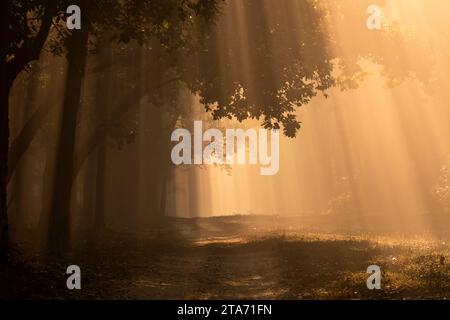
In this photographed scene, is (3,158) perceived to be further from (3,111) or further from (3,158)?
(3,111)

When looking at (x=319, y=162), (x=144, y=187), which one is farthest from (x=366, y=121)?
(x=144, y=187)

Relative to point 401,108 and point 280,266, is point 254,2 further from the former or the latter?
point 401,108

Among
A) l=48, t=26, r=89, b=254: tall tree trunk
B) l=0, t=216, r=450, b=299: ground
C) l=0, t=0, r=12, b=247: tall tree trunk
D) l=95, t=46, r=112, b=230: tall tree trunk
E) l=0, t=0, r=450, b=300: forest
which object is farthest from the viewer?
l=95, t=46, r=112, b=230: tall tree trunk

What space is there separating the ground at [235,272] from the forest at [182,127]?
0.22 ft

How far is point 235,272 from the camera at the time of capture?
18812mm

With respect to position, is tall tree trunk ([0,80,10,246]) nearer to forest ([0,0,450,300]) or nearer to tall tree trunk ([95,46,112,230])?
forest ([0,0,450,300])

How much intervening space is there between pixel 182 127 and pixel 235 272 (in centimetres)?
3882

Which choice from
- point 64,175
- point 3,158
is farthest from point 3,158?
point 64,175

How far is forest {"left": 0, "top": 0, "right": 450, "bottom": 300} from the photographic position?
16.0m

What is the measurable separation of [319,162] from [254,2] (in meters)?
60.2

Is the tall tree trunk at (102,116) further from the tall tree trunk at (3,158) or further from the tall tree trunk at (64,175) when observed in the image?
the tall tree trunk at (3,158)

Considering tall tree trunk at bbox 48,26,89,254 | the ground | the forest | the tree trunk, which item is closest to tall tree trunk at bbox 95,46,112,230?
the forest

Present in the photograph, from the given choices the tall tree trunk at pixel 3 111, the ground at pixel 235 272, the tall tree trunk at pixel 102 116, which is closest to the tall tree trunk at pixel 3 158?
the tall tree trunk at pixel 3 111

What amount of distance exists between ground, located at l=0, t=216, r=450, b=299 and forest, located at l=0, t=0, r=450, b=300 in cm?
7
